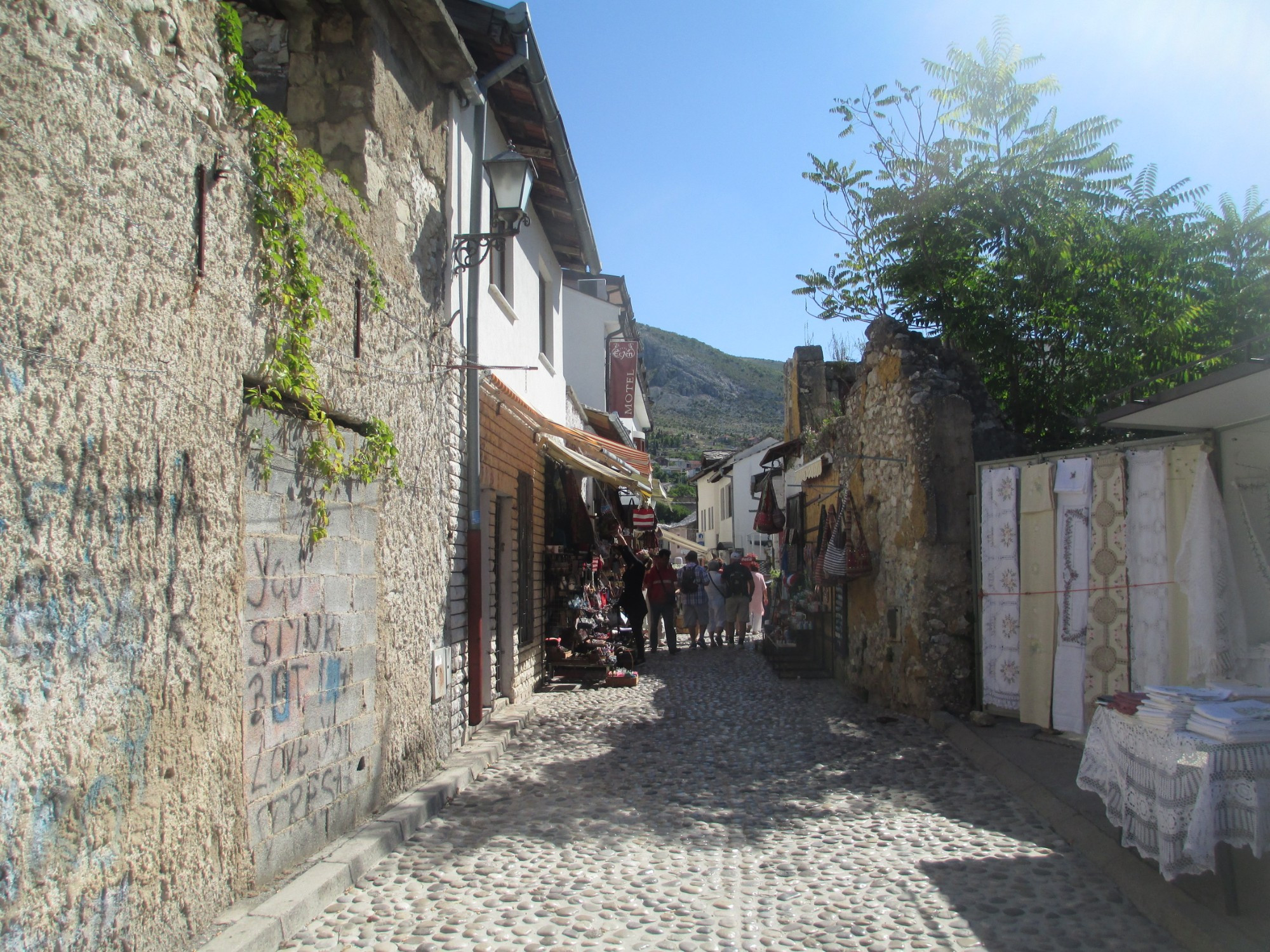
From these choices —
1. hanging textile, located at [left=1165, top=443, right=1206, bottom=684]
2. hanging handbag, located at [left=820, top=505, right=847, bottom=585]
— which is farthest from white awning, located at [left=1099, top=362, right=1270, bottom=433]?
hanging handbag, located at [left=820, top=505, right=847, bottom=585]

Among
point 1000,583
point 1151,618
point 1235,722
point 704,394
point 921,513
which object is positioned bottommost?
point 1235,722

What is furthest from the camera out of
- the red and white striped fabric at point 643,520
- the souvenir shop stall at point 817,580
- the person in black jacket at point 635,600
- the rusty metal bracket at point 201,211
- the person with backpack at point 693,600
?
the red and white striped fabric at point 643,520

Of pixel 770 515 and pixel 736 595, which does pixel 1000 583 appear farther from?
pixel 770 515

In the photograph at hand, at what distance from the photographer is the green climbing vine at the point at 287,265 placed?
13.9 feet

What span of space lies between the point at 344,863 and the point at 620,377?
22611mm

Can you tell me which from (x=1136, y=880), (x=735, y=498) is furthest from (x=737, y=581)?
(x=735, y=498)

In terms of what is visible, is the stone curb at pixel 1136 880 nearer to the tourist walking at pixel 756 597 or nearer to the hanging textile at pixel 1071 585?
the hanging textile at pixel 1071 585

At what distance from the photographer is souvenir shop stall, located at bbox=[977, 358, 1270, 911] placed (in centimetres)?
396

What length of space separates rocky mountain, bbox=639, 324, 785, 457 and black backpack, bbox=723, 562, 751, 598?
211 ft

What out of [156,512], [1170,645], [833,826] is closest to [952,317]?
[1170,645]

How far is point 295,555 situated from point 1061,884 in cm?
401

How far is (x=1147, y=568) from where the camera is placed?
253 inches

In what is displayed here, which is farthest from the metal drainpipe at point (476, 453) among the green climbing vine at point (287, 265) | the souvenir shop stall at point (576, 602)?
the souvenir shop stall at point (576, 602)

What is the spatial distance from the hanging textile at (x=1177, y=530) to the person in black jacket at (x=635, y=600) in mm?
9297
